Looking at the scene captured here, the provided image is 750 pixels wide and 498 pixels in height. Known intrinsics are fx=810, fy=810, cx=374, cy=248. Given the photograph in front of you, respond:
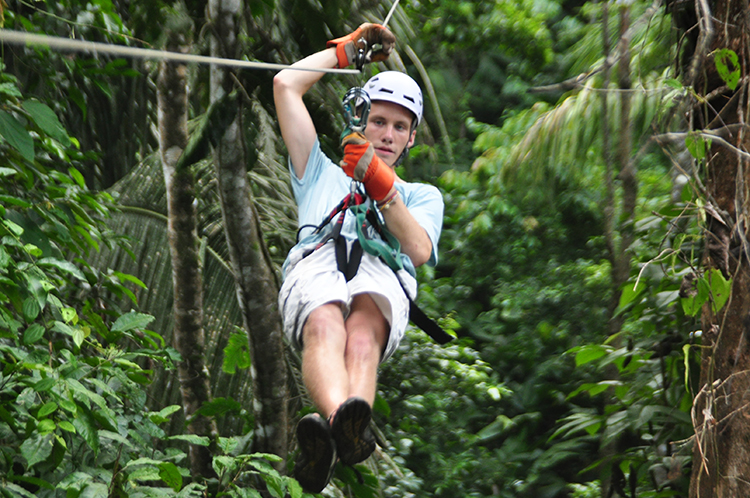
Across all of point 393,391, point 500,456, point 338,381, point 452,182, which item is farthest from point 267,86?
point 452,182

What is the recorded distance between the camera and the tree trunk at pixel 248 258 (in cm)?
291

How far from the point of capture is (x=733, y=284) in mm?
2703

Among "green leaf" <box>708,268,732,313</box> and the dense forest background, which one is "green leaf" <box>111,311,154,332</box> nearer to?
the dense forest background

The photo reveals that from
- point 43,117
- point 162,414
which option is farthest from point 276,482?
point 43,117

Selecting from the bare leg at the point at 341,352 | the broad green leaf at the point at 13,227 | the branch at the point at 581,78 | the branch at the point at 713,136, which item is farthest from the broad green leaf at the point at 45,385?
the branch at the point at 713,136

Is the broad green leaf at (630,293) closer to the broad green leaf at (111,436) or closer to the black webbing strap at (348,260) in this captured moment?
the black webbing strap at (348,260)

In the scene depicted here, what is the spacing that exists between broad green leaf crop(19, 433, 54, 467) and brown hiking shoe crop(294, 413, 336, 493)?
795 mm

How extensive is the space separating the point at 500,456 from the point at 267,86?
4.53m

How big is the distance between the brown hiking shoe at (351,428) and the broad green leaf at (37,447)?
907 millimetres

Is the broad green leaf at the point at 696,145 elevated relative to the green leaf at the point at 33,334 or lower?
elevated

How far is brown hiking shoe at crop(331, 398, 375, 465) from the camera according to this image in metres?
2.01

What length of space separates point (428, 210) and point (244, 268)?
0.78 m

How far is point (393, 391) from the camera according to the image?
19.4 ft

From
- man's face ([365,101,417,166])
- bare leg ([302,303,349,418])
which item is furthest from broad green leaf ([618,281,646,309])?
bare leg ([302,303,349,418])
